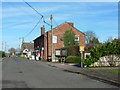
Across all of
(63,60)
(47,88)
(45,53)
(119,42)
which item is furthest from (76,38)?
(47,88)

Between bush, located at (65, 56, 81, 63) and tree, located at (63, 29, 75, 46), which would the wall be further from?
tree, located at (63, 29, 75, 46)

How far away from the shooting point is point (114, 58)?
20.2 metres

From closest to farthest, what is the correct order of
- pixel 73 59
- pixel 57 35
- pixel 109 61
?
pixel 109 61
pixel 73 59
pixel 57 35

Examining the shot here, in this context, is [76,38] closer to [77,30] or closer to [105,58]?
[77,30]

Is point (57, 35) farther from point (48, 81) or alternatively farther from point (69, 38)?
point (48, 81)

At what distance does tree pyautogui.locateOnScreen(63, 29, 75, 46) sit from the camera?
44.8 metres

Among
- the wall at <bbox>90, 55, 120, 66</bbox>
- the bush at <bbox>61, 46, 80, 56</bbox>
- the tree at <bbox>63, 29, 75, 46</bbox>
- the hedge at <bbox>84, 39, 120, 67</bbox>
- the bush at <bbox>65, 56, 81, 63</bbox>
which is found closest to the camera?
the hedge at <bbox>84, 39, 120, 67</bbox>

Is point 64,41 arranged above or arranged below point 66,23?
below

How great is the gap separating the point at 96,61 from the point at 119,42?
11.9 feet

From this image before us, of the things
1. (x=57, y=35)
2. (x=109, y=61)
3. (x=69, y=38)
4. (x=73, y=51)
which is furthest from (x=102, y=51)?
(x=57, y=35)

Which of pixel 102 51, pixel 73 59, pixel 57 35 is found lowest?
pixel 73 59

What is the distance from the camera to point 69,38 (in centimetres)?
4531

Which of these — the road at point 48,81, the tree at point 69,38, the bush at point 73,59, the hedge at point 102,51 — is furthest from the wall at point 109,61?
the tree at point 69,38

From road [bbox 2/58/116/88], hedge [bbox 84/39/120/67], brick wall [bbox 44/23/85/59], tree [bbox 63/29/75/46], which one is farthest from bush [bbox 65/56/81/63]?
tree [bbox 63/29/75/46]
